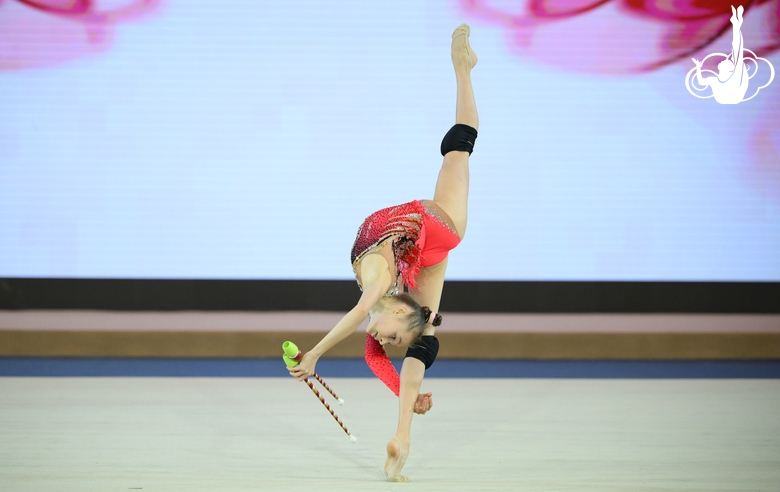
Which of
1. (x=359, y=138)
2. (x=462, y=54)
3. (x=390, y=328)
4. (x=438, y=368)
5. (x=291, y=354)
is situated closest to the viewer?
(x=291, y=354)

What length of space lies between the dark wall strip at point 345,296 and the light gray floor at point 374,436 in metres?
0.72

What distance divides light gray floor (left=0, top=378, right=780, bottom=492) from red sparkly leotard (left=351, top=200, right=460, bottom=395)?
0.32 m

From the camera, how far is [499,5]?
4.30 m

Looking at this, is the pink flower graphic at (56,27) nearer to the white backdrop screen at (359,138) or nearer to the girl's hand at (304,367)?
the white backdrop screen at (359,138)

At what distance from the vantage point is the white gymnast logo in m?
4.37

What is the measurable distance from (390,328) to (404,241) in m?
0.30

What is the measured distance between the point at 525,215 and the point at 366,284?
7.95 feet

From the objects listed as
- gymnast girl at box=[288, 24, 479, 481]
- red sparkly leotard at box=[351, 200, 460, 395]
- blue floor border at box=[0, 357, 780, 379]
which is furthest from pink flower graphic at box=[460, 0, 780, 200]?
red sparkly leotard at box=[351, 200, 460, 395]

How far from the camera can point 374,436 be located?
2.57 m

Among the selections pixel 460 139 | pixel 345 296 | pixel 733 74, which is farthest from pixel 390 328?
pixel 733 74

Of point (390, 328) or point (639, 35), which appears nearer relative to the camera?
point (390, 328)

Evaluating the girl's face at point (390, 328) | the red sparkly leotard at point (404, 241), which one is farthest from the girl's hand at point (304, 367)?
the red sparkly leotard at point (404, 241)

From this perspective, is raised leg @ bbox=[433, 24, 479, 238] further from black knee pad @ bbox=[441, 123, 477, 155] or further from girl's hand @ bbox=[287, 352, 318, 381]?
girl's hand @ bbox=[287, 352, 318, 381]

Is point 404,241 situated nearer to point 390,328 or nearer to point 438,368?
point 390,328
